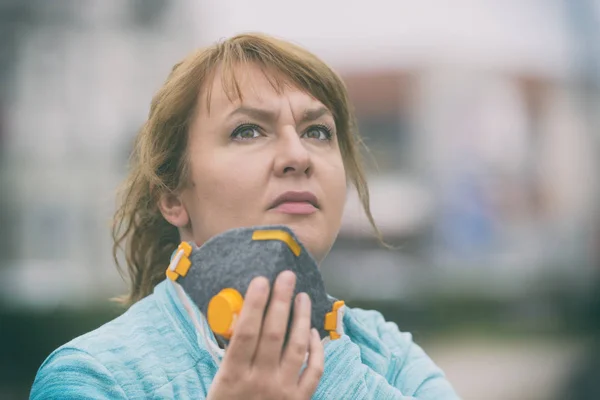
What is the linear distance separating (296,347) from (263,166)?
446mm

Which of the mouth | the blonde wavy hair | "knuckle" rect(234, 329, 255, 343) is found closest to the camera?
"knuckle" rect(234, 329, 255, 343)

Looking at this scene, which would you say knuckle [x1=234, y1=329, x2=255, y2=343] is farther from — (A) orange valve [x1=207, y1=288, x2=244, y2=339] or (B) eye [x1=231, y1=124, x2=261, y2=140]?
(B) eye [x1=231, y1=124, x2=261, y2=140]

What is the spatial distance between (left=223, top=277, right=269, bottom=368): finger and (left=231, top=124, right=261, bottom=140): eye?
47cm

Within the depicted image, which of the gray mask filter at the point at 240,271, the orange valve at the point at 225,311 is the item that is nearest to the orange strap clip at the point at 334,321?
the gray mask filter at the point at 240,271

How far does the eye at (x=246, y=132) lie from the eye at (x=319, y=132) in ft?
0.43

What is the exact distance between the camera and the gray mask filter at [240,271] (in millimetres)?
1404

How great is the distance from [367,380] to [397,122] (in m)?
22.9

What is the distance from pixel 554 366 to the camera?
376 inches

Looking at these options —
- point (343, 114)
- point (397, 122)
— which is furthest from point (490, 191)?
point (343, 114)

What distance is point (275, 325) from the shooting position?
134cm

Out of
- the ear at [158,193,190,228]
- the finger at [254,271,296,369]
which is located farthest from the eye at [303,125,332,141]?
the finger at [254,271,296,369]

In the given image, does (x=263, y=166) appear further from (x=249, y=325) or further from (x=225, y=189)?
(x=249, y=325)

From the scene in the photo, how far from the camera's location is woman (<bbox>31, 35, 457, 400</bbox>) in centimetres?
138

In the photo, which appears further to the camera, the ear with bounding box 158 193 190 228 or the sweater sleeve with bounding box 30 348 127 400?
the ear with bounding box 158 193 190 228
